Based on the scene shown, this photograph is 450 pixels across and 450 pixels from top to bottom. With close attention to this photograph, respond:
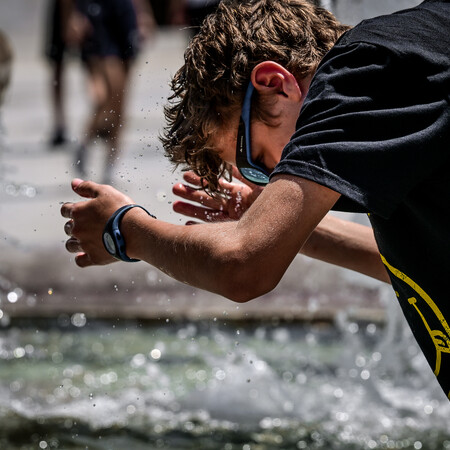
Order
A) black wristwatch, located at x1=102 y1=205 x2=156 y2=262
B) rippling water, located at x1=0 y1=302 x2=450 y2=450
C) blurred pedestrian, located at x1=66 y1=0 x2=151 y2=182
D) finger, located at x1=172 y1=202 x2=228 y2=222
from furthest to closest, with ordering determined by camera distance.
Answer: blurred pedestrian, located at x1=66 y1=0 x2=151 y2=182 → rippling water, located at x1=0 y1=302 x2=450 y2=450 → finger, located at x1=172 y1=202 x2=228 y2=222 → black wristwatch, located at x1=102 y1=205 x2=156 y2=262

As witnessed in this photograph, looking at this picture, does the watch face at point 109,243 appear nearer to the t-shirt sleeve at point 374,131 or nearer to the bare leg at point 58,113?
the t-shirt sleeve at point 374,131

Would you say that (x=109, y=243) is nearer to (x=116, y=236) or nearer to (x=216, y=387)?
(x=116, y=236)

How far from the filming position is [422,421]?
337cm

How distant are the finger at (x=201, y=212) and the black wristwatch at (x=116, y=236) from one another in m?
0.37

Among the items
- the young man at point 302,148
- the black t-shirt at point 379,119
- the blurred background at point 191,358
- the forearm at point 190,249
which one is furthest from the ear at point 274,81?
the blurred background at point 191,358

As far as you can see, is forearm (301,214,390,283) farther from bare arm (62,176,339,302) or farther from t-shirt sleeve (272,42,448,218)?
t-shirt sleeve (272,42,448,218)

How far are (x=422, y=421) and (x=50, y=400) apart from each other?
1347 mm

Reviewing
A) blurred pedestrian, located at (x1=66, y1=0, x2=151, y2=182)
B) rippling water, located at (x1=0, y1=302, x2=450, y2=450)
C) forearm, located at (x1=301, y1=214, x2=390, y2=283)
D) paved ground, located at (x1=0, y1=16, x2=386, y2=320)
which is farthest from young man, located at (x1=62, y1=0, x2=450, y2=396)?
blurred pedestrian, located at (x1=66, y1=0, x2=151, y2=182)

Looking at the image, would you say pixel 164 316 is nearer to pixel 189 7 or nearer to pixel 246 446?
pixel 246 446

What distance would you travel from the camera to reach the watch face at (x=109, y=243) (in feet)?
6.04

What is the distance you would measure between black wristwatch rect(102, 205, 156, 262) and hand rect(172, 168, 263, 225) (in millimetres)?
381

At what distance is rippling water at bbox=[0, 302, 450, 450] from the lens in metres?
3.11

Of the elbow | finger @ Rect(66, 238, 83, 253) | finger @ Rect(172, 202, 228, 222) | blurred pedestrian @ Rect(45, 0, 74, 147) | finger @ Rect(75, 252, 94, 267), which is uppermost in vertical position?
the elbow

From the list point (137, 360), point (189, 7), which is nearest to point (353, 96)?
point (137, 360)
